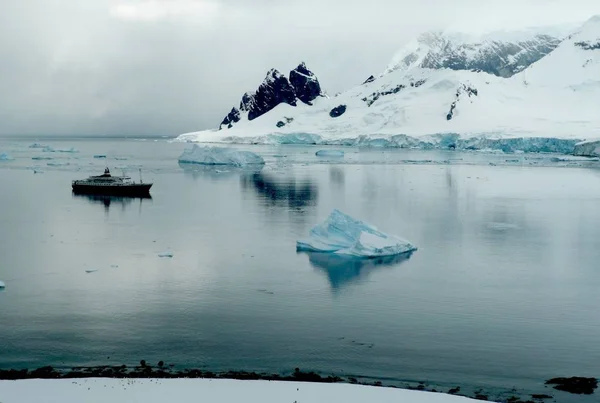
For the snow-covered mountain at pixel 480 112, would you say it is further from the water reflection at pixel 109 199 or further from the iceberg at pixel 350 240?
the iceberg at pixel 350 240

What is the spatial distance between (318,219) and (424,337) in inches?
824

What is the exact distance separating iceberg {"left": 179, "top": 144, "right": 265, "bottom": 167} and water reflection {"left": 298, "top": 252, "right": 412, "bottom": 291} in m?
55.2

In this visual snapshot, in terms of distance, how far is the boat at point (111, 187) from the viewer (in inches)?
1982

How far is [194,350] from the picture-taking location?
1571cm

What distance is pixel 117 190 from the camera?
5131 centimetres

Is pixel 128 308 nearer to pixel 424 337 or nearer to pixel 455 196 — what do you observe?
pixel 424 337

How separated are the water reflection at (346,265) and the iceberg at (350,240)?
245 mm

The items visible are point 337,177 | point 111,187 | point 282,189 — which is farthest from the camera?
point 337,177

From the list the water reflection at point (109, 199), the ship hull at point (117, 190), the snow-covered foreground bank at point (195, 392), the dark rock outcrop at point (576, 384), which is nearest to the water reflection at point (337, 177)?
the ship hull at point (117, 190)

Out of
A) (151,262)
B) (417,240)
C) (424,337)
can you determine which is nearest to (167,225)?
(151,262)

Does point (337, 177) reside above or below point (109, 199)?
above

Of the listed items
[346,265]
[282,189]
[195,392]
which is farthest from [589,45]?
[195,392]

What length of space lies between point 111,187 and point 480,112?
412ft

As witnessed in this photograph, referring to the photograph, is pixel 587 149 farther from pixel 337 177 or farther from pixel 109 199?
pixel 109 199
